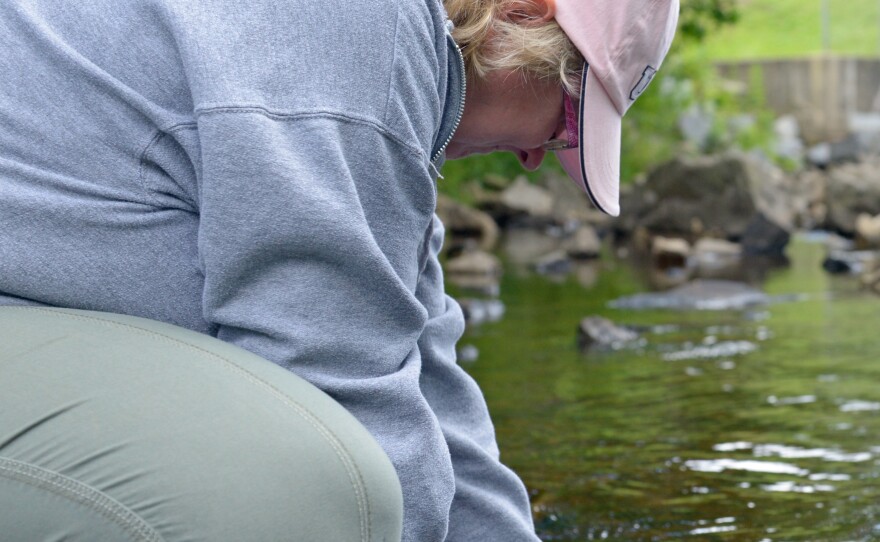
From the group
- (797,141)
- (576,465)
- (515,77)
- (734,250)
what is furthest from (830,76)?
(515,77)

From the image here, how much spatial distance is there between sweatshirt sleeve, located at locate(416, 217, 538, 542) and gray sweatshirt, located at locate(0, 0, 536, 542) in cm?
37

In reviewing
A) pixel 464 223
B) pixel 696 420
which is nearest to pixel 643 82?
pixel 696 420

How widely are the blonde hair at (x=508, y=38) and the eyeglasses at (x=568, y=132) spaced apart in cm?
7

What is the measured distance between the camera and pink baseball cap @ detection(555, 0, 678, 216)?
1.51 metres

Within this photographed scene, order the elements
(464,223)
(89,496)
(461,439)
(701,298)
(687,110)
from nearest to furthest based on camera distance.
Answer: (89,496)
(461,439)
(701,298)
(464,223)
(687,110)

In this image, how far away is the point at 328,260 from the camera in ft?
4.45

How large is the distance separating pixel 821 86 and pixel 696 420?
16221 millimetres

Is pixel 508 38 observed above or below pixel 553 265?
above

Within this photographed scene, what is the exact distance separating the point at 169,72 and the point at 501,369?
290 centimetres

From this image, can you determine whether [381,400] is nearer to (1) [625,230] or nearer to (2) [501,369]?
(2) [501,369]

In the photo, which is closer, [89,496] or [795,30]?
[89,496]

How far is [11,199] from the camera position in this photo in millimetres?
1361

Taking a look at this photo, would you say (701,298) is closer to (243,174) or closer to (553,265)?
(553,265)

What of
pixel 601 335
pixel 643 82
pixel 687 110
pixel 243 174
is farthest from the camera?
pixel 687 110
